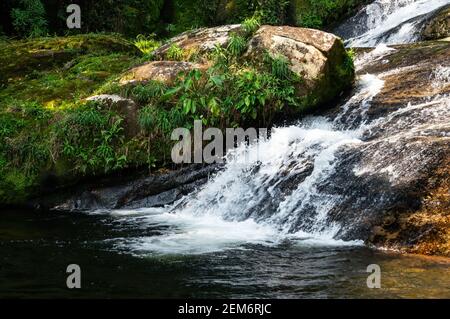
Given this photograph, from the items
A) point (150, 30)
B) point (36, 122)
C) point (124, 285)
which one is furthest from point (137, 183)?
point (150, 30)

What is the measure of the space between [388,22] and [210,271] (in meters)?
14.3

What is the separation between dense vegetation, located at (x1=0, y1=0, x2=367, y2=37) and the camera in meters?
17.0

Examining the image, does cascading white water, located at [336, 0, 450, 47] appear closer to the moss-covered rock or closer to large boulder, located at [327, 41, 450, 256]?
large boulder, located at [327, 41, 450, 256]

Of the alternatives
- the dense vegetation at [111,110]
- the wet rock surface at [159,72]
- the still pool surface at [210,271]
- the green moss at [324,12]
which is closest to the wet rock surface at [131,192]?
the dense vegetation at [111,110]

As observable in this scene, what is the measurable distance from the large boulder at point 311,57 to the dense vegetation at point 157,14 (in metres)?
8.20

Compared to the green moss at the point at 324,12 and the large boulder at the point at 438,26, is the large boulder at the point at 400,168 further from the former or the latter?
the green moss at the point at 324,12

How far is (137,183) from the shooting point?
10062mm

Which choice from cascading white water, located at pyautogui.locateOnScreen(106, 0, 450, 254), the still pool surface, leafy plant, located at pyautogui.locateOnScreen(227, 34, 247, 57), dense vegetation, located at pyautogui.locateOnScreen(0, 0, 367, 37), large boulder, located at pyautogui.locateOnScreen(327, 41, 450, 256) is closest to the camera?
the still pool surface

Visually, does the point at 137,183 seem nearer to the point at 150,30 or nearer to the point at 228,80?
the point at 228,80

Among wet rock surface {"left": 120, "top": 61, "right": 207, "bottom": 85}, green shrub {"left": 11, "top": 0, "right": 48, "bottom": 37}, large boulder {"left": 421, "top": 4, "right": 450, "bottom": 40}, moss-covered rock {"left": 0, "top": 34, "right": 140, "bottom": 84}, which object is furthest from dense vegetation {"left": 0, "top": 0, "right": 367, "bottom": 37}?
wet rock surface {"left": 120, "top": 61, "right": 207, "bottom": 85}

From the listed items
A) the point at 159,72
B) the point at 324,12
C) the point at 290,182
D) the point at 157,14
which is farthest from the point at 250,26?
the point at 157,14

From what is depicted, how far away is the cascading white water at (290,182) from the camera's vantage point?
7279 mm

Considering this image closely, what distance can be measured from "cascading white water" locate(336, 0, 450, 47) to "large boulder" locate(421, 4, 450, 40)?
0.27m

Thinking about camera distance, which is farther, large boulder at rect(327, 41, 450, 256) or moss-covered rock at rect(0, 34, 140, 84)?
moss-covered rock at rect(0, 34, 140, 84)
